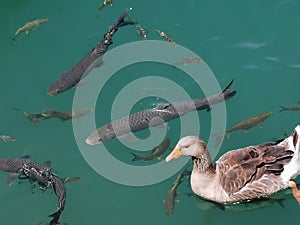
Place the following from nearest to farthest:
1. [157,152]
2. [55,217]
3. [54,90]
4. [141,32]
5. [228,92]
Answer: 1. [55,217]
2. [157,152]
3. [228,92]
4. [54,90]
5. [141,32]

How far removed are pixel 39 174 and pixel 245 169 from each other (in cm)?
253

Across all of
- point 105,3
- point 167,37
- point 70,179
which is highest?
point 105,3

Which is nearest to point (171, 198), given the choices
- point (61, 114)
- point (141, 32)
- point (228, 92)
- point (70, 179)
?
point (70, 179)

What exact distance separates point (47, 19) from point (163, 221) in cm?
422

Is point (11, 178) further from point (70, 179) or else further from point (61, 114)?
point (61, 114)

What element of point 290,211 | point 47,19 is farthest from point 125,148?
point 47,19

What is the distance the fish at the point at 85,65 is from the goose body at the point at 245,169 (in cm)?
217

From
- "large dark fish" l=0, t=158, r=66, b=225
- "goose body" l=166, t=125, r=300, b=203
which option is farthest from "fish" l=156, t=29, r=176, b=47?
"large dark fish" l=0, t=158, r=66, b=225

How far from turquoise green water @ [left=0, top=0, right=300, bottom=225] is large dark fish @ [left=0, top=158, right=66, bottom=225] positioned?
0.15m

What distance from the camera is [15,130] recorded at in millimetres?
7352

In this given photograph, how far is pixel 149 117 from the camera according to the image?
277 inches

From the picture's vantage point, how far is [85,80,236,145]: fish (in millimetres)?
6957

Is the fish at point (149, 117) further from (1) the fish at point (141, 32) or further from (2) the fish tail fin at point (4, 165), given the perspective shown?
(1) the fish at point (141, 32)

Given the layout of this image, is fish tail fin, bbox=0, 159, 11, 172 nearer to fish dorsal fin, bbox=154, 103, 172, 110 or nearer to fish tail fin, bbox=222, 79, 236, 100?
fish dorsal fin, bbox=154, 103, 172, 110
